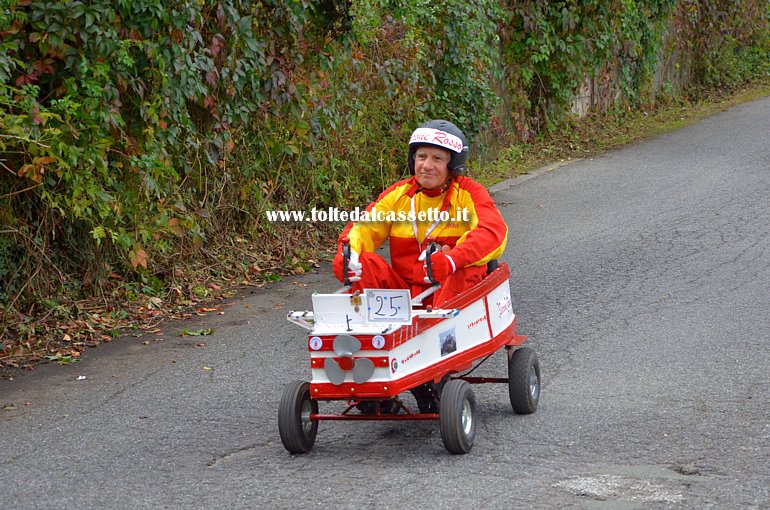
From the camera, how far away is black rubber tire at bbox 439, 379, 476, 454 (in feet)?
16.8

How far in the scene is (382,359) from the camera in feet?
16.7

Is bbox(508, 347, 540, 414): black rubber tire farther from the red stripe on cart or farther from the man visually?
the man

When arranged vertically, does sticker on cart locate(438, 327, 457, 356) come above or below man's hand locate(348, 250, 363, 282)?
below

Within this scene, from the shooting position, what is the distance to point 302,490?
15.8ft

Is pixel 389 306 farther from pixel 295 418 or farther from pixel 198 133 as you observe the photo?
pixel 198 133

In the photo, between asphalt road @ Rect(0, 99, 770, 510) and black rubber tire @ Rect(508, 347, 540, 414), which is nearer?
asphalt road @ Rect(0, 99, 770, 510)

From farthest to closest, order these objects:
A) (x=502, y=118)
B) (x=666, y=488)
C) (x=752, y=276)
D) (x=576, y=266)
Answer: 1. (x=502, y=118)
2. (x=576, y=266)
3. (x=752, y=276)
4. (x=666, y=488)

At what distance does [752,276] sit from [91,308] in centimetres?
516

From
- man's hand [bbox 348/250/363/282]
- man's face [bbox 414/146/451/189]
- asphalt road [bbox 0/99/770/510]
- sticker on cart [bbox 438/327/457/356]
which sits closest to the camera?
asphalt road [bbox 0/99/770/510]

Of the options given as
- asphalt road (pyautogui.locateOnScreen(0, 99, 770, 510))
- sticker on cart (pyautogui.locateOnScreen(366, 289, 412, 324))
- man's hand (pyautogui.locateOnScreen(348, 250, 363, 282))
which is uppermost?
man's hand (pyautogui.locateOnScreen(348, 250, 363, 282))

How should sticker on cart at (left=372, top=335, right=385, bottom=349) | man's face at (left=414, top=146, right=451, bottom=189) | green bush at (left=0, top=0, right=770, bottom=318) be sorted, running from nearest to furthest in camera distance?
sticker on cart at (left=372, top=335, right=385, bottom=349), man's face at (left=414, top=146, right=451, bottom=189), green bush at (left=0, top=0, right=770, bottom=318)

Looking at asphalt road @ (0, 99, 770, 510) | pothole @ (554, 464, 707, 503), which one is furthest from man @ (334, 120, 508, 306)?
pothole @ (554, 464, 707, 503)

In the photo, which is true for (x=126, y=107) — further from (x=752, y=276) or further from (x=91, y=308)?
(x=752, y=276)

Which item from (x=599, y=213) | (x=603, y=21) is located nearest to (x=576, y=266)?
(x=599, y=213)
